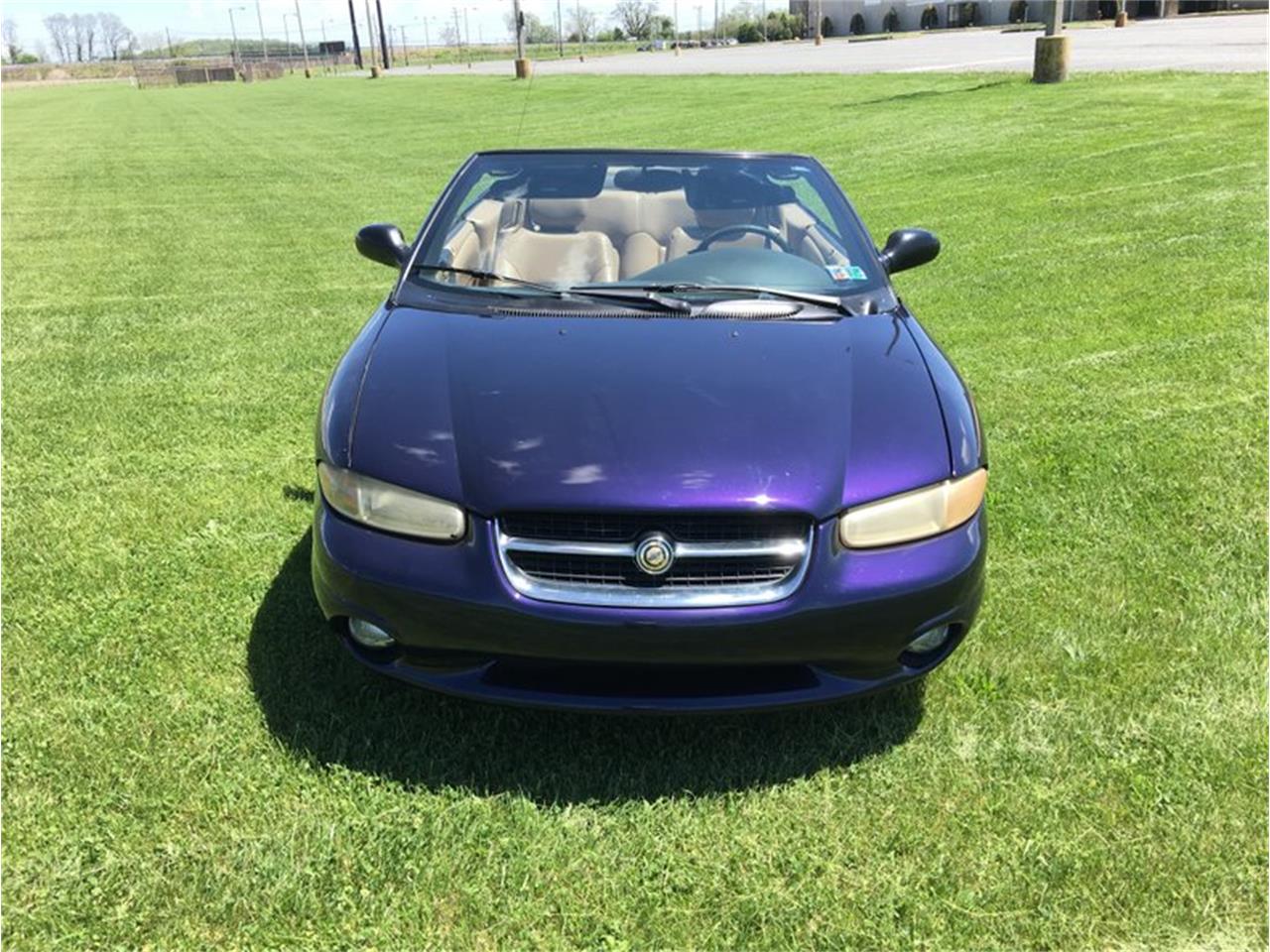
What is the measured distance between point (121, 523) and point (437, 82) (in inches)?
1629

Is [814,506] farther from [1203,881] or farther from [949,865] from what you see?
[1203,881]

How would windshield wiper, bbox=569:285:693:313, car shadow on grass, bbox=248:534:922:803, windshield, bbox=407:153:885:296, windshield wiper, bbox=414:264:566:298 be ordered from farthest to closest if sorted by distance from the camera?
windshield, bbox=407:153:885:296
windshield wiper, bbox=414:264:566:298
windshield wiper, bbox=569:285:693:313
car shadow on grass, bbox=248:534:922:803

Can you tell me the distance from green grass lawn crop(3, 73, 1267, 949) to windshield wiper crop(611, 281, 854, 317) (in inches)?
43.5

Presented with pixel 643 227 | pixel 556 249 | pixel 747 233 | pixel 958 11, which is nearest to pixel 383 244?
pixel 556 249

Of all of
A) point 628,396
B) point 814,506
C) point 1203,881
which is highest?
point 628,396

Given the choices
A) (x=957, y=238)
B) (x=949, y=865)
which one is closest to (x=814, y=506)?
(x=949, y=865)

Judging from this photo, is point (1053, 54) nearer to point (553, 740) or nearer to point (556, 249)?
point (556, 249)

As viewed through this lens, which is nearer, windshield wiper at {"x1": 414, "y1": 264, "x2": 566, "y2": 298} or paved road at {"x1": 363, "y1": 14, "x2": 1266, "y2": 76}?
windshield wiper at {"x1": 414, "y1": 264, "x2": 566, "y2": 298}

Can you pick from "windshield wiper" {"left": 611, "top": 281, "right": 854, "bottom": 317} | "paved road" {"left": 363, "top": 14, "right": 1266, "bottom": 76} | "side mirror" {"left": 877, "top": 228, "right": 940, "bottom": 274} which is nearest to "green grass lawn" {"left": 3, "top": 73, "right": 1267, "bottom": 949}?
"side mirror" {"left": 877, "top": 228, "right": 940, "bottom": 274}

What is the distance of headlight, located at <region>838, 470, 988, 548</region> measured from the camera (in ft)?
7.52

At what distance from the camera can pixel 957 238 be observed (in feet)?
27.9

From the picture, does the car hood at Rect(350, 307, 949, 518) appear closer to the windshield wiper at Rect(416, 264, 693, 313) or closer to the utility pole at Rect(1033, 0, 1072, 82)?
the windshield wiper at Rect(416, 264, 693, 313)

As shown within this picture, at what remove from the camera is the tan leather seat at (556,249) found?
3574 millimetres

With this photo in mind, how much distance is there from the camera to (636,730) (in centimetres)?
265
